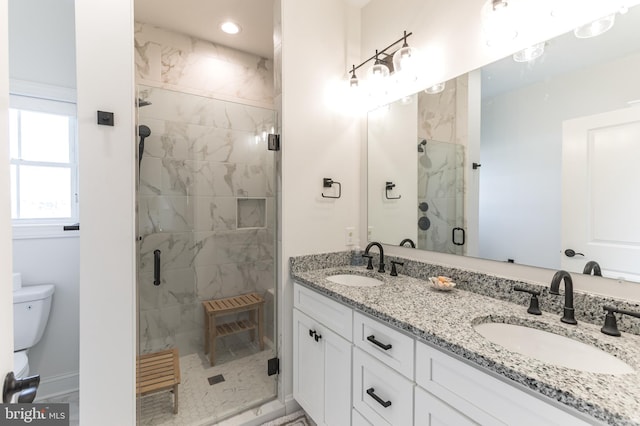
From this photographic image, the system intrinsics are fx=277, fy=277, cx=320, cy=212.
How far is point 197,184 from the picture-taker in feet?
7.54

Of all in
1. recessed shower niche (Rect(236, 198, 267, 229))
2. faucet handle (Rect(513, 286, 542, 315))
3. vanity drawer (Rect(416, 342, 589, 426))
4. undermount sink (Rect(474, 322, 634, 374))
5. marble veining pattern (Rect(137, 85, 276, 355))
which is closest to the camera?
vanity drawer (Rect(416, 342, 589, 426))

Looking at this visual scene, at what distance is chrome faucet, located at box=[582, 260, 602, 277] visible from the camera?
103 cm

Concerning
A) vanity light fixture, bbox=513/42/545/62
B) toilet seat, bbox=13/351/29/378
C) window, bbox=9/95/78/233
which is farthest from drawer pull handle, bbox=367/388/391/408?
window, bbox=9/95/78/233

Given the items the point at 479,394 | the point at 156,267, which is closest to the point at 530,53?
the point at 479,394

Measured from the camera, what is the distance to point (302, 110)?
5.86 feet

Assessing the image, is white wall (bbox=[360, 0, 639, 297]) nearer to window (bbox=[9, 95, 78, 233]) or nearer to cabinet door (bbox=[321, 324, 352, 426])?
cabinet door (bbox=[321, 324, 352, 426])

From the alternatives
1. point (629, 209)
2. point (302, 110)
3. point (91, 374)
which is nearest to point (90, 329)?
point (91, 374)

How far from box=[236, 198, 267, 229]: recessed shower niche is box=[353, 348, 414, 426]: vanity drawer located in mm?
1544

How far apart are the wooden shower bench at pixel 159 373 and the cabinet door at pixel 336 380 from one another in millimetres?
924

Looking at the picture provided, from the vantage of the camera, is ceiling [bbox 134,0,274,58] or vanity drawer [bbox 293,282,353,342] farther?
ceiling [bbox 134,0,274,58]

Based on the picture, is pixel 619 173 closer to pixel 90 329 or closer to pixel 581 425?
pixel 581 425

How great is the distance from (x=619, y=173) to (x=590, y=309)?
50 cm

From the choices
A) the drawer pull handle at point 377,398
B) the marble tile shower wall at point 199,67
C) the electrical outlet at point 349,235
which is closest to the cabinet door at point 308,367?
the drawer pull handle at point 377,398

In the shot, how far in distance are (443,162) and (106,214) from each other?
5.65ft
